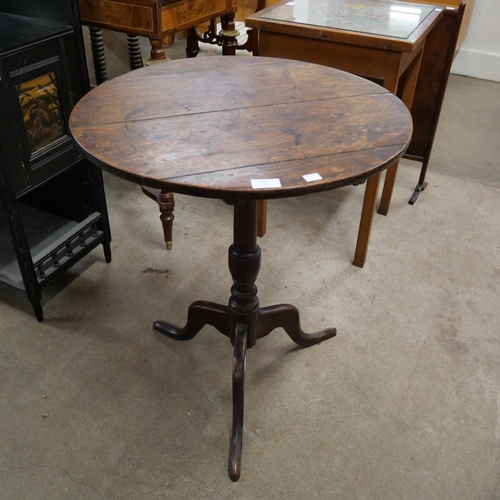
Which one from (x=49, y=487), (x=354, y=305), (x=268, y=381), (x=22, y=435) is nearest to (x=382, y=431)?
Answer: (x=268, y=381)

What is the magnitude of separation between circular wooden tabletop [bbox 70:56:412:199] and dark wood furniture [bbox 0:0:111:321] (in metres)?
0.30

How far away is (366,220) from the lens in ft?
6.63

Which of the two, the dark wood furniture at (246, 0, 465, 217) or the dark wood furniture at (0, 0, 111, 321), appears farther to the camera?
the dark wood furniture at (246, 0, 465, 217)

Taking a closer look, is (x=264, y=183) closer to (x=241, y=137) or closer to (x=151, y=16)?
(x=241, y=137)

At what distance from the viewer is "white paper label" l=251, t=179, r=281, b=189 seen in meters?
0.99

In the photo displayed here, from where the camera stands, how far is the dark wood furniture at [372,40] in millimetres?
1781

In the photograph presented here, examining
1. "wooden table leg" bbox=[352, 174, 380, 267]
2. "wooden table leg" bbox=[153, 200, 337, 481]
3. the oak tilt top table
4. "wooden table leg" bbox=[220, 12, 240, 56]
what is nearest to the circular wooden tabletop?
the oak tilt top table

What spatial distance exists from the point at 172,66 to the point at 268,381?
0.98m

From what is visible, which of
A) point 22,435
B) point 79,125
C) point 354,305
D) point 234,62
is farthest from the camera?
point 354,305

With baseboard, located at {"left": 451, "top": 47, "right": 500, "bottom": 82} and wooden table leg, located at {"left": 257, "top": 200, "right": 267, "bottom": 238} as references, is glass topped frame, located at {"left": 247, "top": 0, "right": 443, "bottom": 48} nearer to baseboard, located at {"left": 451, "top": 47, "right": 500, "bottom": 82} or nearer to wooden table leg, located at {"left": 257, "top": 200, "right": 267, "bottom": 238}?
wooden table leg, located at {"left": 257, "top": 200, "right": 267, "bottom": 238}

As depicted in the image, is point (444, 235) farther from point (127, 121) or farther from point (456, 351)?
point (127, 121)

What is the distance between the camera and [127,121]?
3.95 feet

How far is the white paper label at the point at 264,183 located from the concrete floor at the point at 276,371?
2.59 ft

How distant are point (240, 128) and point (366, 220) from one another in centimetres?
96
